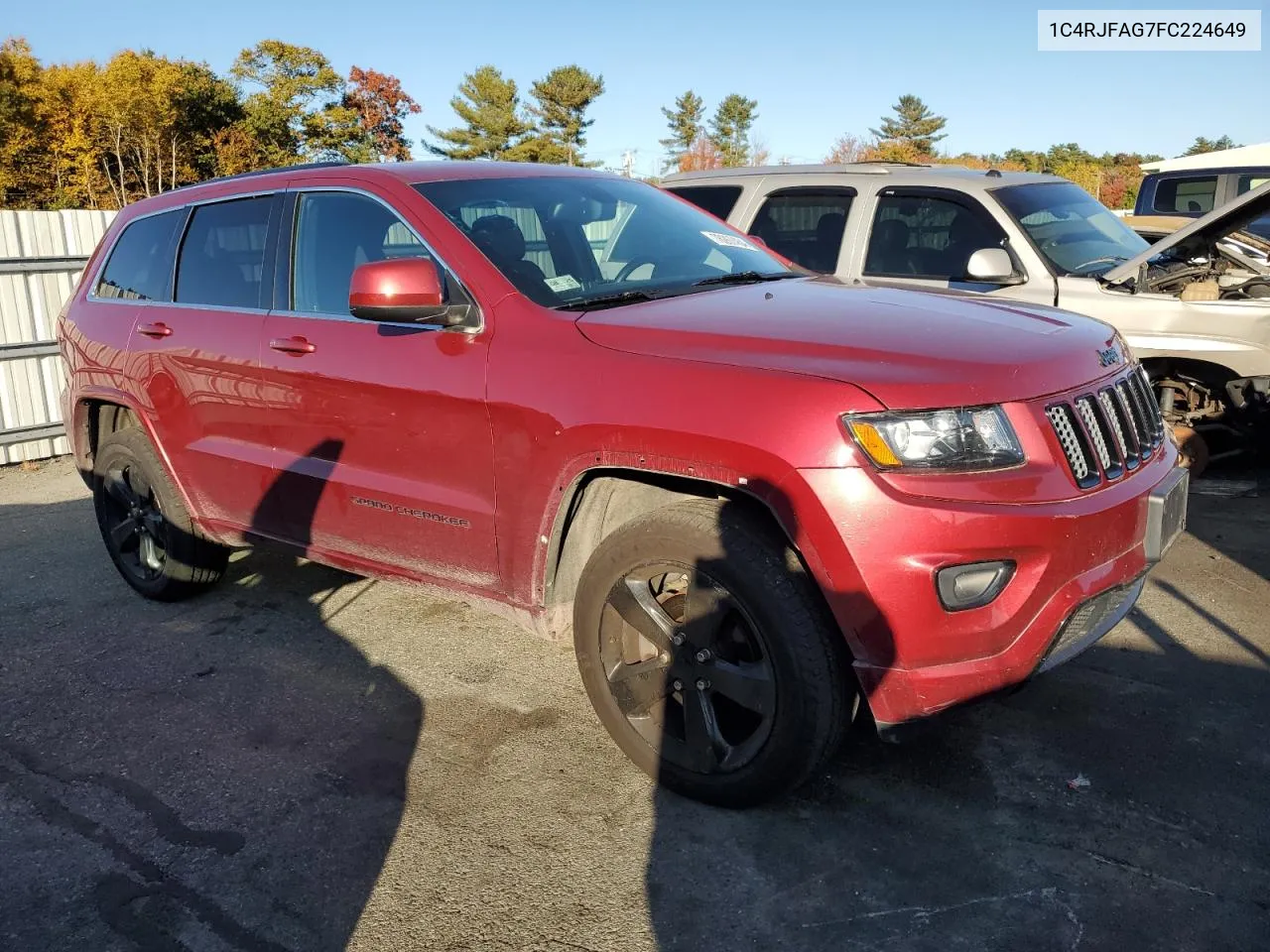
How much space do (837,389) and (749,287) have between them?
1.16 metres

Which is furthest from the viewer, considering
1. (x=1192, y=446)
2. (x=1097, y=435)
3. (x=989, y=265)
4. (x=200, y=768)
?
(x=1192, y=446)

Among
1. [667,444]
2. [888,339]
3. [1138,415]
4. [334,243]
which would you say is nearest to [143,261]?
[334,243]

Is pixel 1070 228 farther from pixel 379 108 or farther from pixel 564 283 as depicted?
pixel 379 108

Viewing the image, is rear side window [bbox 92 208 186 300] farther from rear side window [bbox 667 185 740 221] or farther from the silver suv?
the silver suv

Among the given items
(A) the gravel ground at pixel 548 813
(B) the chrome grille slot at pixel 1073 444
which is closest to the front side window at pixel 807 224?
(A) the gravel ground at pixel 548 813

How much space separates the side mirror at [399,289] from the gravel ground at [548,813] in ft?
4.84

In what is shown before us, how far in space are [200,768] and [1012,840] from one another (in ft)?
8.46

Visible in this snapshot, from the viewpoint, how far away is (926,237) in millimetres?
6090

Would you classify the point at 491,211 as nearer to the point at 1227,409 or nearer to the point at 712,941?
the point at 712,941

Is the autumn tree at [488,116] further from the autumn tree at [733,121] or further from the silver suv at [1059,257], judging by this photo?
the silver suv at [1059,257]

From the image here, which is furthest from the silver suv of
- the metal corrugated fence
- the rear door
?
the metal corrugated fence

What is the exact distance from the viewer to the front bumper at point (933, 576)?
254 centimetres

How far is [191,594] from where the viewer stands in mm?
5070

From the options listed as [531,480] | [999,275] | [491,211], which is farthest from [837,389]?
[999,275]
